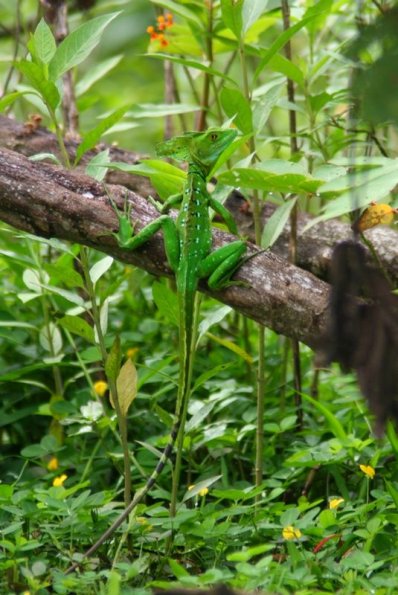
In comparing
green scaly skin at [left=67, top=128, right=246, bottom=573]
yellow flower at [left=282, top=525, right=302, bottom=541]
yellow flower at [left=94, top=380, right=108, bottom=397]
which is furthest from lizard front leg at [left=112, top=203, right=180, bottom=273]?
yellow flower at [left=94, top=380, right=108, bottom=397]

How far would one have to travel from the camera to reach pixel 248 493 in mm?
3227

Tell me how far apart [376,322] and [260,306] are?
103 cm

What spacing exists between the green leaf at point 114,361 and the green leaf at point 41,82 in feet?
2.69

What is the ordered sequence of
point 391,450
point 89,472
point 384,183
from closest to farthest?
point 384,183 → point 391,450 → point 89,472

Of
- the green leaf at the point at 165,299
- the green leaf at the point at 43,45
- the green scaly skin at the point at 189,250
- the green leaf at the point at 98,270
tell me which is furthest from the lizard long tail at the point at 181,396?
the green leaf at the point at 43,45

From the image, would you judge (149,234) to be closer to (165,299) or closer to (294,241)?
(165,299)

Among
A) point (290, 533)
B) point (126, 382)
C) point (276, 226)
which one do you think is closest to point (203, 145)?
point (276, 226)

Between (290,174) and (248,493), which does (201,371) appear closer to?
(248,493)

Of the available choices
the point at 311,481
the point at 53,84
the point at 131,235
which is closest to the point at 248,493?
the point at 311,481

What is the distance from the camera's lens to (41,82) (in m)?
3.22

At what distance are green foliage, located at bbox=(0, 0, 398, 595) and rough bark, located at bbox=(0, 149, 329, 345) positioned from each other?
9cm

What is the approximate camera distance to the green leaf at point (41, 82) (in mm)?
3170

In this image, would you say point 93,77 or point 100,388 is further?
point 93,77

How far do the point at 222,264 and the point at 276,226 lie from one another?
1.15 ft
